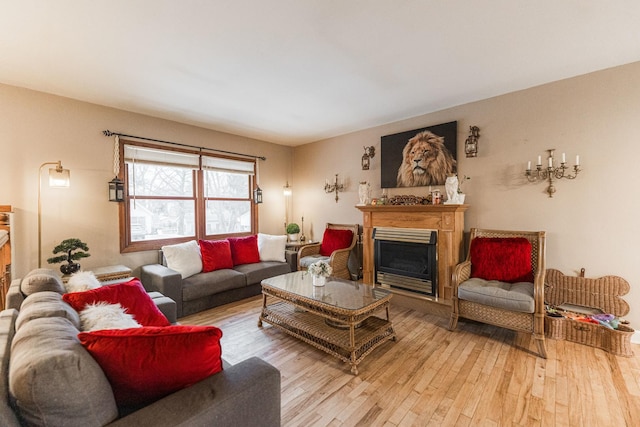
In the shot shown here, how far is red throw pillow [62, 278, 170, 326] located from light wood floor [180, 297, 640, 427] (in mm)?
886

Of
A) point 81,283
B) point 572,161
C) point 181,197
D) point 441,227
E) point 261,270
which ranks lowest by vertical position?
point 261,270

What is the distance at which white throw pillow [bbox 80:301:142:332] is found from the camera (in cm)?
130

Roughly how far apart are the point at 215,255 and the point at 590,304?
4348 millimetres

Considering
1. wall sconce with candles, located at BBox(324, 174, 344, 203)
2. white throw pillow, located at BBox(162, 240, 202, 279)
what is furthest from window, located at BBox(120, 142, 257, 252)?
wall sconce with candles, located at BBox(324, 174, 344, 203)

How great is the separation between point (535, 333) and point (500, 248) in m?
0.91

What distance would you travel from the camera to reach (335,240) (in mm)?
4645

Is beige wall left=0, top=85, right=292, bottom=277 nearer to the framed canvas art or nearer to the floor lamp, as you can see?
the floor lamp

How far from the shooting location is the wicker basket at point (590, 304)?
2.45 m

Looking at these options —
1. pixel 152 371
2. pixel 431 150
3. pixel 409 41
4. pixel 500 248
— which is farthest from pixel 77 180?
pixel 500 248

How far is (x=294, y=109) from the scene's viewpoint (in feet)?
12.2

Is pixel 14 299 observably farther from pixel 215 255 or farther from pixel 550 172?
pixel 550 172

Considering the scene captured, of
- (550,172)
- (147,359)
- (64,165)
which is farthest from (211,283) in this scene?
(550,172)

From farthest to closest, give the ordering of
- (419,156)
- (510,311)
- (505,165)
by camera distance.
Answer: (419,156)
(505,165)
(510,311)

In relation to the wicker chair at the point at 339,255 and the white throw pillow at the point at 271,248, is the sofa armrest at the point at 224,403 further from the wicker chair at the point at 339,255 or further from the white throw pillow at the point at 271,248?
the white throw pillow at the point at 271,248
